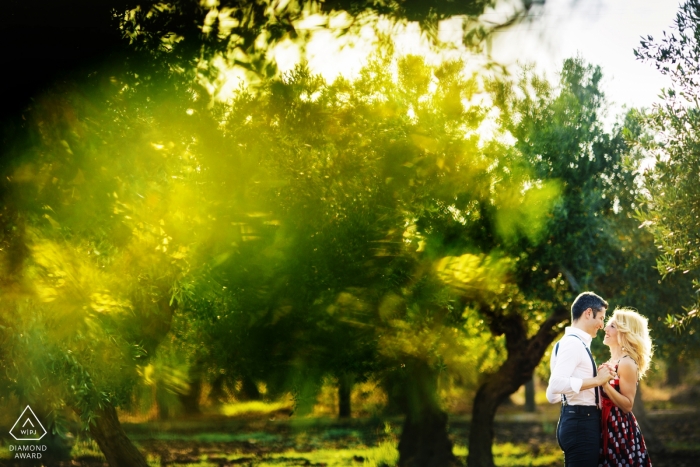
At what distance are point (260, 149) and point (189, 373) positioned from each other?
5561mm

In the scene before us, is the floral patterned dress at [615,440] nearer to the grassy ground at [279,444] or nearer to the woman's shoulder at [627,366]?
the woman's shoulder at [627,366]

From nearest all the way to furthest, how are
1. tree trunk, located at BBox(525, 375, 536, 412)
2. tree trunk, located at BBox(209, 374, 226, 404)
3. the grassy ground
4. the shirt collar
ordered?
1. the shirt collar
2. tree trunk, located at BBox(209, 374, 226, 404)
3. the grassy ground
4. tree trunk, located at BBox(525, 375, 536, 412)

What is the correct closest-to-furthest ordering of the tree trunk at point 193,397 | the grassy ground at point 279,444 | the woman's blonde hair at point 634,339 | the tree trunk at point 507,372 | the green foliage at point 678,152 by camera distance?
the woman's blonde hair at point 634,339 < the green foliage at point 678,152 < the tree trunk at point 193,397 < the tree trunk at point 507,372 < the grassy ground at point 279,444

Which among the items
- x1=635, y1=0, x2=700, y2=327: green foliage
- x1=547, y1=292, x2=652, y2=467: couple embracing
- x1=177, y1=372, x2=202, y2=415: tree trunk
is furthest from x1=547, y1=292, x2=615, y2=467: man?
x1=177, y1=372, x2=202, y2=415: tree trunk

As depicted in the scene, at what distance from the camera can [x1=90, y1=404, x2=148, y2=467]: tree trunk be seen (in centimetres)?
1372

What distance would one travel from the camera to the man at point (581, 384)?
5426 millimetres

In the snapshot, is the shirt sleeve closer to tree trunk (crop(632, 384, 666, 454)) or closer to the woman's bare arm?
the woman's bare arm

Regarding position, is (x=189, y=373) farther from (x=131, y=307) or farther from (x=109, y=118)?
(x=109, y=118)

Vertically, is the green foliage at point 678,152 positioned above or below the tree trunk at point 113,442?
above

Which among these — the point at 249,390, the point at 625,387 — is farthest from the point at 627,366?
the point at 249,390

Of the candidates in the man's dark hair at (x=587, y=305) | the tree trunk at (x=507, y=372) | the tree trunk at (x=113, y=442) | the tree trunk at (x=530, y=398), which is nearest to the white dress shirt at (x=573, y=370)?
the man's dark hair at (x=587, y=305)

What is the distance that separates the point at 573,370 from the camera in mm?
5438

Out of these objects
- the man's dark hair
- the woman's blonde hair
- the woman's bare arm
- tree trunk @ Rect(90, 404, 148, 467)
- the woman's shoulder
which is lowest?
tree trunk @ Rect(90, 404, 148, 467)

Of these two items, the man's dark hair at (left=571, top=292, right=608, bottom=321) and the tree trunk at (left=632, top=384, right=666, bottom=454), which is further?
the tree trunk at (left=632, top=384, right=666, bottom=454)
